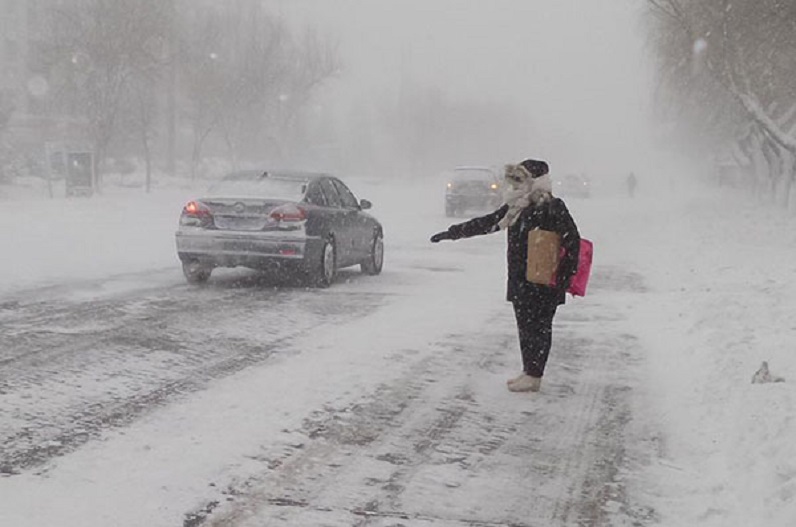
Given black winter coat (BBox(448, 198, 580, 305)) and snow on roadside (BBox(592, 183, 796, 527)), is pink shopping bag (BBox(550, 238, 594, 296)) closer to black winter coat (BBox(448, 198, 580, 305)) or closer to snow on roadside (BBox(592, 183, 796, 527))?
black winter coat (BBox(448, 198, 580, 305))

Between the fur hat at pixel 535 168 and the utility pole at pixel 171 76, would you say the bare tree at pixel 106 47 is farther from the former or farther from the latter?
the fur hat at pixel 535 168

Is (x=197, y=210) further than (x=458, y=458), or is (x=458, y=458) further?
(x=197, y=210)

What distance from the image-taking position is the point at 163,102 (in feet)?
203

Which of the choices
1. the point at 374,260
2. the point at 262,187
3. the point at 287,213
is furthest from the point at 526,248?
the point at 374,260

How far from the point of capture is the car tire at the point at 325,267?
11.8m

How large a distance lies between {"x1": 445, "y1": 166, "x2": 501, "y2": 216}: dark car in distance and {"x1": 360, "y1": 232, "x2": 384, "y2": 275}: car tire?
16680mm

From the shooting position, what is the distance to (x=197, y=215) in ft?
38.0

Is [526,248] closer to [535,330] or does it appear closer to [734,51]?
[535,330]

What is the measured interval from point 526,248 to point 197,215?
6261mm

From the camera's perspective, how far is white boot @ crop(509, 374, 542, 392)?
646 centimetres

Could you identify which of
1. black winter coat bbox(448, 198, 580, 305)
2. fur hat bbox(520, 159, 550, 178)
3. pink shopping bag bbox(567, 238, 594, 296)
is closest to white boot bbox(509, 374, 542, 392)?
black winter coat bbox(448, 198, 580, 305)

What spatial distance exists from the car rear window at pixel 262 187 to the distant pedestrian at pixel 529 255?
5.51m

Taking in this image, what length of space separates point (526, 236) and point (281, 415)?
80.5 inches

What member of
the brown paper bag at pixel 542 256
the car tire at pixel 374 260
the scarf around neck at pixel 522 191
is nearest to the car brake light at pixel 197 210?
the car tire at pixel 374 260
